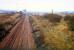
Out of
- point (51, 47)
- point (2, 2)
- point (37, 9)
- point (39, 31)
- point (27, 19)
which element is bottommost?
point (51, 47)

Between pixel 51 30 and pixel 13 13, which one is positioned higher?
pixel 13 13

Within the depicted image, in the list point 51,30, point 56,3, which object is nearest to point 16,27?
point 51,30

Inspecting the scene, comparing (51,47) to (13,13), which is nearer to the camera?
(51,47)

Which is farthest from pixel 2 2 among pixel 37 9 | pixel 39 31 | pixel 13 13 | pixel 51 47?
pixel 51 47

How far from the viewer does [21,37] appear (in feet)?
13.6

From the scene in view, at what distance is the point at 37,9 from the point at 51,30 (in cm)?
72

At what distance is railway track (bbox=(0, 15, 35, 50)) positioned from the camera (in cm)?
401

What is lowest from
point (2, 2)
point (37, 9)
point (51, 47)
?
point (51, 47)

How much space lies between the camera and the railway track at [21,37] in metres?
4.01

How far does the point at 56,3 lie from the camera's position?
439 centimetres

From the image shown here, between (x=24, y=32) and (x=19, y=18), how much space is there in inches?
17.4

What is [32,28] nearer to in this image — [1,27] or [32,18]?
[32,18]

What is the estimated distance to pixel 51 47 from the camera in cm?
406

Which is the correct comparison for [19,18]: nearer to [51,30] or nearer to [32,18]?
[32,18]
